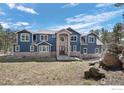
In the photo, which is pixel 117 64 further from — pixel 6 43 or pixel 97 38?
pixel 6 43

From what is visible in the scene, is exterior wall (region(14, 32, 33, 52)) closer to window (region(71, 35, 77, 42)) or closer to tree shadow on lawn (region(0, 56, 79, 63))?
tree shadow on lawn (region(0, 56, 79, 63))

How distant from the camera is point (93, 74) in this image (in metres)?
4.86

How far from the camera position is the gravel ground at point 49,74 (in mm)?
4758

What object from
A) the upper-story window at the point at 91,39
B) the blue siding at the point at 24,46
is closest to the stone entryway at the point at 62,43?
the upper-story window at the point at 91,39

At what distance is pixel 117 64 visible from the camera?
201 inches

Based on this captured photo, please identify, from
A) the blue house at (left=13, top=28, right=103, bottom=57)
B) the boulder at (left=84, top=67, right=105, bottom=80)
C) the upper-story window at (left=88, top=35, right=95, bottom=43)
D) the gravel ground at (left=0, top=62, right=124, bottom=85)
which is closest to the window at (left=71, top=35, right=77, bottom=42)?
the blue house at (left=13, top=28, right=103, bottom=57)

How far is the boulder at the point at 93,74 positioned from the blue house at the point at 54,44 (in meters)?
0.24

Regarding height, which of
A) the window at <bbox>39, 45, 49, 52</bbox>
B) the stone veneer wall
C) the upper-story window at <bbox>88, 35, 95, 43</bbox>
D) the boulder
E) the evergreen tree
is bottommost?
the boulder

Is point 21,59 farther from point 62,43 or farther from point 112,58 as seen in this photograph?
point 112,58

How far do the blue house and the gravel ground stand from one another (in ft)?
0.50

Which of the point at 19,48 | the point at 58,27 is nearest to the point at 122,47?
the point at 58,27

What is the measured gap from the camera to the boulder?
4.84m

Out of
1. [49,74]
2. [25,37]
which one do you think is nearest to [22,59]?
[25,37]

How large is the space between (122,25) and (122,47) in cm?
35
